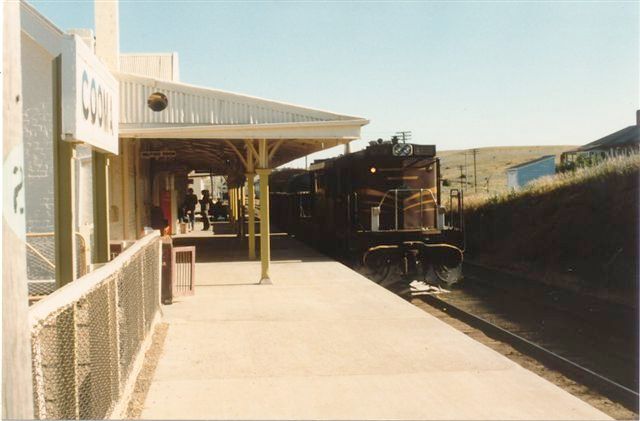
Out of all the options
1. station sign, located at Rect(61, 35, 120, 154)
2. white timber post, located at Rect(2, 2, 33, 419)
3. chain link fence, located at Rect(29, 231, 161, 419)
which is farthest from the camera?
station sign, located at Rect(61, 35, 120, 154)

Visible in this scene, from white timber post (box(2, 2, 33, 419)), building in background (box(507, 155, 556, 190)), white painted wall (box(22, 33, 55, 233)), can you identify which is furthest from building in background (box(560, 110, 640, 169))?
white timber post (box(2, 2, 33, 419))

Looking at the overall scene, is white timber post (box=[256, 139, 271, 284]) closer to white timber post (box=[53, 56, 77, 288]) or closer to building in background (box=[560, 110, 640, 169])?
white timber post (box=[53, 56, 77, 288])

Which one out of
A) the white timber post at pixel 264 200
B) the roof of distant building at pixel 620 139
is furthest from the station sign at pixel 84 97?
the roof of distant building at pixel 620 139

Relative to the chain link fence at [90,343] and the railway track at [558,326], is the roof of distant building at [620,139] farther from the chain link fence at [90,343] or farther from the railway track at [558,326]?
the chain link fence at [90,343]

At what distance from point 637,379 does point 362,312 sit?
164 inches

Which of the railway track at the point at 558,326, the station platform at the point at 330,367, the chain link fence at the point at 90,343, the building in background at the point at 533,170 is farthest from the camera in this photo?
the building in background at the point at 533,170

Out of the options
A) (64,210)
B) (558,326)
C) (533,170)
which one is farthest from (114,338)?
(533,170)

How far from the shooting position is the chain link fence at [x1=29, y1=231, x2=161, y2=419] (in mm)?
3477

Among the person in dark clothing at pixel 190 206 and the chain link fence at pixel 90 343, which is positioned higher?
the person in dark clothing at pixel 190 206

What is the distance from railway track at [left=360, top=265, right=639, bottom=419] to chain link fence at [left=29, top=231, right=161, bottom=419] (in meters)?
5.40

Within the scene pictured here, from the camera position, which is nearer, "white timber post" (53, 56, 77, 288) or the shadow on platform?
"white timber post" (53, 56, 77, 288)

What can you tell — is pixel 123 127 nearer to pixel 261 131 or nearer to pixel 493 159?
pixel 261 131

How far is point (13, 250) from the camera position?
8.82 feet

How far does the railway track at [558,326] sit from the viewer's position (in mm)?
9141
